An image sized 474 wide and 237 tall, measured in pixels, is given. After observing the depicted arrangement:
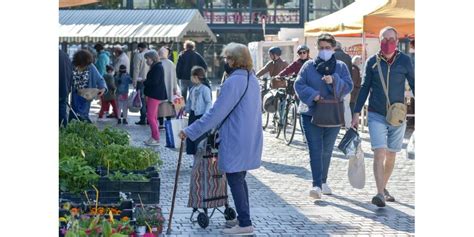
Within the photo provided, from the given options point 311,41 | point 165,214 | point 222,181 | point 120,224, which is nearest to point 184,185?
point 165,214

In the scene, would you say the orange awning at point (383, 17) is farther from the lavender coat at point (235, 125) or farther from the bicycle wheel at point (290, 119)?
the lavender coat at point (235, 125)

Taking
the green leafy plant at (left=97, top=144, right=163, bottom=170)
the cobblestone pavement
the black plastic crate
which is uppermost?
the green leafy plant at (left=97, top=144, right=163, bottom=170)

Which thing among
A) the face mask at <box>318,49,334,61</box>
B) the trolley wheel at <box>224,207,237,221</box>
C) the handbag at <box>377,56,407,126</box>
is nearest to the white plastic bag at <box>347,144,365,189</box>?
the handbag at <box>377,56,407,126</box>

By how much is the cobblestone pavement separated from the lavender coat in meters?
0.74

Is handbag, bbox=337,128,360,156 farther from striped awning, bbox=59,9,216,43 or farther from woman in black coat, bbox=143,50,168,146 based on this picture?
striped awning, bbox=59,9,216,43

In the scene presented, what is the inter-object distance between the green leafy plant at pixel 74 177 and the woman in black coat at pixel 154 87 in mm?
7711

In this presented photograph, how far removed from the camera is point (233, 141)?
823 centimetres

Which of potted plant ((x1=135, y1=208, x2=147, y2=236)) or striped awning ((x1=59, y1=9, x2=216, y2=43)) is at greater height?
striped awning ((x1=59, y1=9, x2=216, y2=43))

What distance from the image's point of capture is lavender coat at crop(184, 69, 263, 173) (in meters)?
8.17
